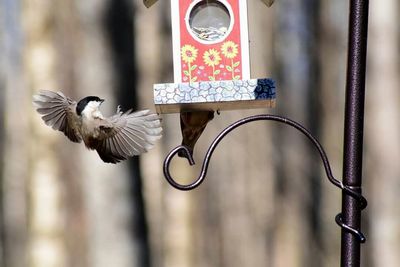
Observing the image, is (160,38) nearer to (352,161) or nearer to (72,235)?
(72,235)

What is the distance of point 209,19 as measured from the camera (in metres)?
1.85

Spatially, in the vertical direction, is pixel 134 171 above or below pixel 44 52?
below

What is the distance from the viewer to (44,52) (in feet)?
12.8

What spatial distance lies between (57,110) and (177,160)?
2380mm

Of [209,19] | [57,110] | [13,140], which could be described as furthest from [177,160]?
[57,110]

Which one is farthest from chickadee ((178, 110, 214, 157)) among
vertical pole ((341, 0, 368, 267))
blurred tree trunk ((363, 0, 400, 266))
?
blurred tree trunk ((363, 0, 400, 266))

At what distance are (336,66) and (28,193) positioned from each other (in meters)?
1.42

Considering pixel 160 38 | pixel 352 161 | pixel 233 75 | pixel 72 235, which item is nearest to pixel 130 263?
pixel 72 235

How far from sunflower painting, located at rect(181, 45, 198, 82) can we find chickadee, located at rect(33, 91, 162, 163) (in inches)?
8.0

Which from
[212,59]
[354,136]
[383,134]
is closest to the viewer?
[354,136]

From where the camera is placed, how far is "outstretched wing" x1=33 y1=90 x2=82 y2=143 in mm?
1612

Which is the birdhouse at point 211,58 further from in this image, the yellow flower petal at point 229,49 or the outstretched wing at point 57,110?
the outstretched wing at point 57,110

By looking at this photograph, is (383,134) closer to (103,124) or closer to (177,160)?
(177,160)

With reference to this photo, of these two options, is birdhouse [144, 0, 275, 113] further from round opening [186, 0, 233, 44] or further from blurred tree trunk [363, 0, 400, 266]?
blurred tree trunk [363, 0, 400, 266]
